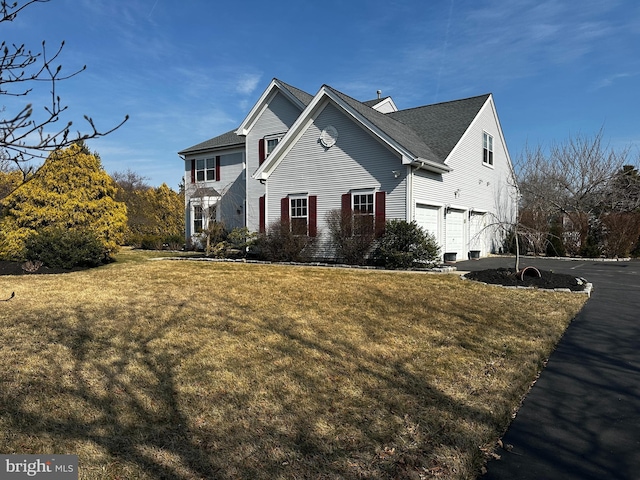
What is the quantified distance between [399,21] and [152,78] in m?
8.92

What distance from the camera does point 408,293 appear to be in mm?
8609

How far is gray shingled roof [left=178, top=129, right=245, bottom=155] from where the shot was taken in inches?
887

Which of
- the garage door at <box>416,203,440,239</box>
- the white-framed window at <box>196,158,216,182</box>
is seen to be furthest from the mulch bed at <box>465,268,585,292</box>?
the white-framed window at <box>196,158,216,182</box>

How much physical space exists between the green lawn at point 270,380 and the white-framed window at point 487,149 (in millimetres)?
13109

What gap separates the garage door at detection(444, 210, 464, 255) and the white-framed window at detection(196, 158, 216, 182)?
13.9m

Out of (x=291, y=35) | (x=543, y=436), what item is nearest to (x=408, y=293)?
(x=543, y=436)

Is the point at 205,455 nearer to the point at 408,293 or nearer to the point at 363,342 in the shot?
the point at 363,342

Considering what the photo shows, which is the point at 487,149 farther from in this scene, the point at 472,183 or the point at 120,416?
the point at 120,416

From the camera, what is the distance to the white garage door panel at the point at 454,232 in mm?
16828

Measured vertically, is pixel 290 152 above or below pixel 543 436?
above

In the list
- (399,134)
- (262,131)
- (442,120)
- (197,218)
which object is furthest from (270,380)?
(197,218)

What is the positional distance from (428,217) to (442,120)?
19.5 feet

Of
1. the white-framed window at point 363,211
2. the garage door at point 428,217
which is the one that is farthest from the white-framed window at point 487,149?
the white-framed window at point 363,211

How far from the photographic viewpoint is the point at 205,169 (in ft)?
78.8
